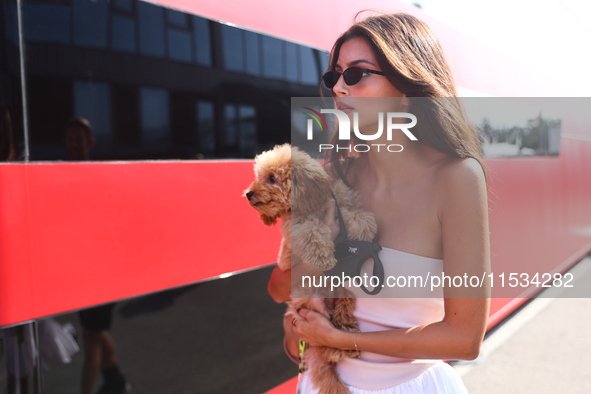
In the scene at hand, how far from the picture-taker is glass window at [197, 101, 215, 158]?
1.91m

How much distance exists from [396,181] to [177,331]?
1.27 m

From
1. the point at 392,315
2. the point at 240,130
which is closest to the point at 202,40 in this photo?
the point at 240,130

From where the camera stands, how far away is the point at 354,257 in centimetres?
127

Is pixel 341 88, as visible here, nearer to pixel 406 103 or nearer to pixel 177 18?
pixel 406 103

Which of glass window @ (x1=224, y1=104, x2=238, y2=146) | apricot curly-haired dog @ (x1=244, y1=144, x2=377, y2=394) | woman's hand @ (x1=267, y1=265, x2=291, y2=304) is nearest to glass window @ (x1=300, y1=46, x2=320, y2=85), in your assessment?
glass window @ (x1=224, y1=104, x2=238, y2=146)

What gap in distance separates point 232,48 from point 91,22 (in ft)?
2.20

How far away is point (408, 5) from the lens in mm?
3002

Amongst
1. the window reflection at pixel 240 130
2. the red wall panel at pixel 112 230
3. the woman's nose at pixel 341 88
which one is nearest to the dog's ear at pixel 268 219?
the woman's nose at pixel 341 88

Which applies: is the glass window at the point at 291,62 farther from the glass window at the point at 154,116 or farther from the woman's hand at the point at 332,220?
the woman's hand at the point at 332,220

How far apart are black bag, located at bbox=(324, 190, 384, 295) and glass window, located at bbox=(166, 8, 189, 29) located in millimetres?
1222

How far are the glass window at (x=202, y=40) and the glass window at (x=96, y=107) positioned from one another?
49 cm

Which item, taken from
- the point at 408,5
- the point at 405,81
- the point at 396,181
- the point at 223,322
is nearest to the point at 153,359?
the point at 223,322

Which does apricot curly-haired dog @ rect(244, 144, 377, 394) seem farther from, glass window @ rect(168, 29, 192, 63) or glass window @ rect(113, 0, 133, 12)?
glass window @ rect(113, 0, 133, 12)

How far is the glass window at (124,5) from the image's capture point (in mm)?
1626
